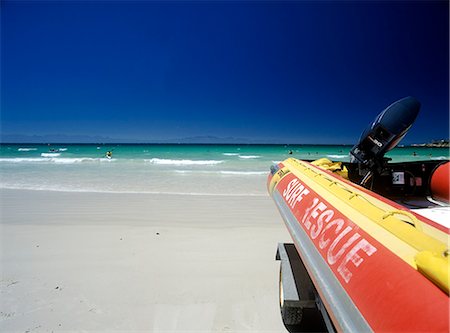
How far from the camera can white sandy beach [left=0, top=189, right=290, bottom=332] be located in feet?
7.70

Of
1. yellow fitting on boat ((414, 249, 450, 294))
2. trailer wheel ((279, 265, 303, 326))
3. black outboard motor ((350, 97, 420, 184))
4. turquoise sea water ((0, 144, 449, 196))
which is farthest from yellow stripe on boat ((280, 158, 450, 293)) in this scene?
turquoise sea water ((0, 144, 449, 196))

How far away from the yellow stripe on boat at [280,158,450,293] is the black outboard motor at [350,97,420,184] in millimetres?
1688

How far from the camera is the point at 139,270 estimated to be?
3133 mm

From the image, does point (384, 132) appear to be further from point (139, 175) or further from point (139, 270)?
point (139, 175)

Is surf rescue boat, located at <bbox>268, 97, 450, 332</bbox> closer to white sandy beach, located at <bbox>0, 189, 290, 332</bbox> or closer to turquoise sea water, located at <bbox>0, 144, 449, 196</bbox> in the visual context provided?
white sandy beach, located at <bbox>0, 189, 290, 332</bbox>

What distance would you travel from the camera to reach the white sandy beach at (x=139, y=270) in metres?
2.35

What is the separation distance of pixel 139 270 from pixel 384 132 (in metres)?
2.94

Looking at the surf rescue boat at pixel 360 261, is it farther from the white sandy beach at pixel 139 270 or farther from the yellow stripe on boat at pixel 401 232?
the white sandy beach at pixel 139 270

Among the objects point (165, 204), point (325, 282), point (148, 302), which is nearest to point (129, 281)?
point (148, 302)

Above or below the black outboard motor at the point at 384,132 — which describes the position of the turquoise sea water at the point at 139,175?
below

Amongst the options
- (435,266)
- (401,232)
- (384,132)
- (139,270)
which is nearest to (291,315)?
(401,232)

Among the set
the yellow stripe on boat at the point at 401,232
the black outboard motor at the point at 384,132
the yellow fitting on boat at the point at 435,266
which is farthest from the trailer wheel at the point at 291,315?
the black outboard motor at the point at 384,132

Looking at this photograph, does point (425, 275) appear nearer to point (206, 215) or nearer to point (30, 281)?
point (30, 281)

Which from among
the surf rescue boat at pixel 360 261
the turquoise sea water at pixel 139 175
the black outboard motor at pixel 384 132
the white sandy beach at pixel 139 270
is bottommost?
the turquoise sea water at pixel 139 175
